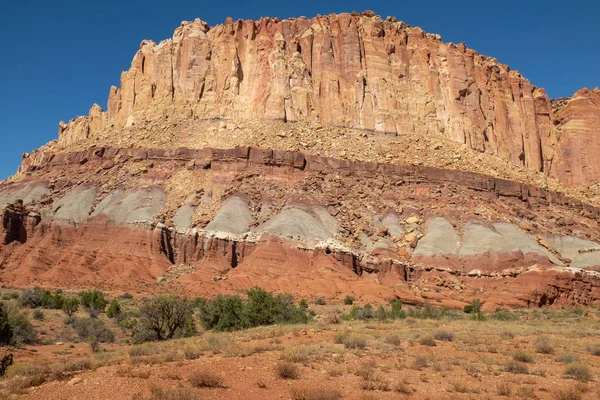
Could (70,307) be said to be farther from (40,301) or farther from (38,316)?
(40,301)

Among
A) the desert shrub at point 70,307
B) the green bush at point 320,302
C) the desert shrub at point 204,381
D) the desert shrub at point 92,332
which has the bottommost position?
the desert shrub at point 92,332

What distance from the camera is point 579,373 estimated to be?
45.9 feet

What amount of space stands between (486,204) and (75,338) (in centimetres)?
5090

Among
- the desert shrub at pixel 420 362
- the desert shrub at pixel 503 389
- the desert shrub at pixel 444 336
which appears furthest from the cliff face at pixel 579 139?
the desert shrub at pixel 503 389

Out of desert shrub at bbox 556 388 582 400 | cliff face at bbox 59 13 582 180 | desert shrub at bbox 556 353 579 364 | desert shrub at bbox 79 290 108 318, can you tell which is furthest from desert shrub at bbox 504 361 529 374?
cliff face at bbox 59 13 582 180

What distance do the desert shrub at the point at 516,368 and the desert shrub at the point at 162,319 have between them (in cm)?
1531

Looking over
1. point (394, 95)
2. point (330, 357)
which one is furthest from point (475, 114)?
point (330, 357)

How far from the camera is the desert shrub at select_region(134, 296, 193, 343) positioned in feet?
81.3

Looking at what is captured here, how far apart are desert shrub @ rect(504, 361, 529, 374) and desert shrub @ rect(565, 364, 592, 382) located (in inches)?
40.5

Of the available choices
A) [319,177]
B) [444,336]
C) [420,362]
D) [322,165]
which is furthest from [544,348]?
[322,165]

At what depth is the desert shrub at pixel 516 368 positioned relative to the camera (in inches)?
564

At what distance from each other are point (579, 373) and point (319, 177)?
5401 cm

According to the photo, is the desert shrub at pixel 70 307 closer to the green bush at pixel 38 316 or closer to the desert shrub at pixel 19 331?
the green bush at pixel 38 316

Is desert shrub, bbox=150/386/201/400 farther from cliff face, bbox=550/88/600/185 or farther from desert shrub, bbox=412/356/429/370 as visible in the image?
cliff face, bbox=550/88/600/185
